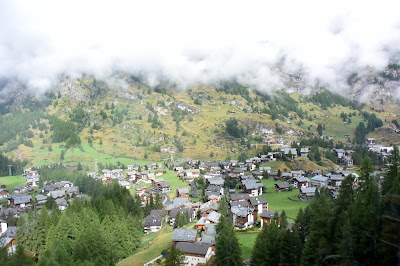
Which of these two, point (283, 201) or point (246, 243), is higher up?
point (283, 201)

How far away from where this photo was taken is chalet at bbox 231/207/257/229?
4512cm

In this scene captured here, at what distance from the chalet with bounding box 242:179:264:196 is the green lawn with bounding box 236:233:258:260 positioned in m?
21.9

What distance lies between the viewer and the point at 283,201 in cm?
5778

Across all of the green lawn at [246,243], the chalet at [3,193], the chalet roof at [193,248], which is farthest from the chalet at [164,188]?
the chalet roof at [193,248]

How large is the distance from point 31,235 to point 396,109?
185 metres

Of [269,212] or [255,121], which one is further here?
[255,121]

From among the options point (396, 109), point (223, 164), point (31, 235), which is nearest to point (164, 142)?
point (223, 164)

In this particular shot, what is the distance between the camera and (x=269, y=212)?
146ft

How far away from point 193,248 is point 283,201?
2861cm

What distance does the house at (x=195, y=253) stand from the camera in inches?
1332

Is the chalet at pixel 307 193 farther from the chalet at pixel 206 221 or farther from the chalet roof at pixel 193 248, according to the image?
the chalet roof at pixel 193 248

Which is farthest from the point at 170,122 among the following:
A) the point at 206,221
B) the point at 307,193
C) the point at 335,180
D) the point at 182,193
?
the point at 206,221

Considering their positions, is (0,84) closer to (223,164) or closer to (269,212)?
(223,164)

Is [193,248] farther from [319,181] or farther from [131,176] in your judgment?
[131,176]
